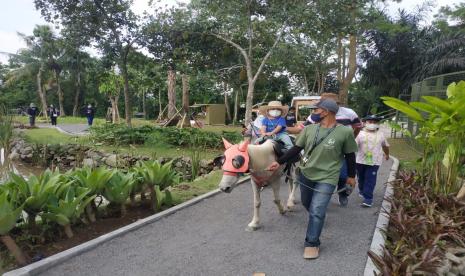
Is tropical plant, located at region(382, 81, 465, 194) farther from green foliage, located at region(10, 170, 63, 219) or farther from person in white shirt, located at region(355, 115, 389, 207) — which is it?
green foliage, located at region(10, 170, 63, 219)

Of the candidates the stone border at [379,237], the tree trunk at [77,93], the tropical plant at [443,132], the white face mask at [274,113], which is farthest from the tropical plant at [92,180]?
the tree trunk at [77,93]

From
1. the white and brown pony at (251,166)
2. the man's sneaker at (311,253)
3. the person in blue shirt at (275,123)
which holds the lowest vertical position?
the man's sneaker at (311,253)

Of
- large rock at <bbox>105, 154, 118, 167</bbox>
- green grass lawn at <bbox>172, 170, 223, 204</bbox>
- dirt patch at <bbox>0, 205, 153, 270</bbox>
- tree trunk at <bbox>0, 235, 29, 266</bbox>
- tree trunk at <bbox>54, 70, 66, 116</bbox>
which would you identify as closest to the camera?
tree trunk at <bbox>0, 235, 29, 266</bbox>

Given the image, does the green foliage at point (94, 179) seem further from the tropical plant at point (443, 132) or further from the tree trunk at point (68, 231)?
the tropical plant at point (443, 132)

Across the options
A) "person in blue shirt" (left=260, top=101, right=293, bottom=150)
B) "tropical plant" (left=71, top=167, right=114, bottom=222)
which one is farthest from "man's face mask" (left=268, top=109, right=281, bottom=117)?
"tropical plant" (left=71, top=167, right=114, bottom=222)

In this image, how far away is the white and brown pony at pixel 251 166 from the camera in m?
4.57

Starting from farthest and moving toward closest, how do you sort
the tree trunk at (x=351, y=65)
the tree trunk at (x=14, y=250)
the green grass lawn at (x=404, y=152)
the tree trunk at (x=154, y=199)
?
the tree trunk at (x=351, y=65) < the green grass lawn at (x=404, y=152) < the tree trunk at (x=154, y=199) < the tree trunk at (x=14, y=250)

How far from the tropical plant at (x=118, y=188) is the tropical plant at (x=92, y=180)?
0.34ft

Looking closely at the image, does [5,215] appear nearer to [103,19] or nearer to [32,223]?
[32,223]

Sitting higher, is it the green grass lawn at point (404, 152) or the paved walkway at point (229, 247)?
the green grass lawn at point (404, 152)

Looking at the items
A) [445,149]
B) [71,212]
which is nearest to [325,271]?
[71,212]

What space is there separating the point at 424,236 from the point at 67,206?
4.29 meters

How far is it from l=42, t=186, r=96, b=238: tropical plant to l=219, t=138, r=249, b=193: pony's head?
5.96 ft

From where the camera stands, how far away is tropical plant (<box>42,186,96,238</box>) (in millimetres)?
4668
